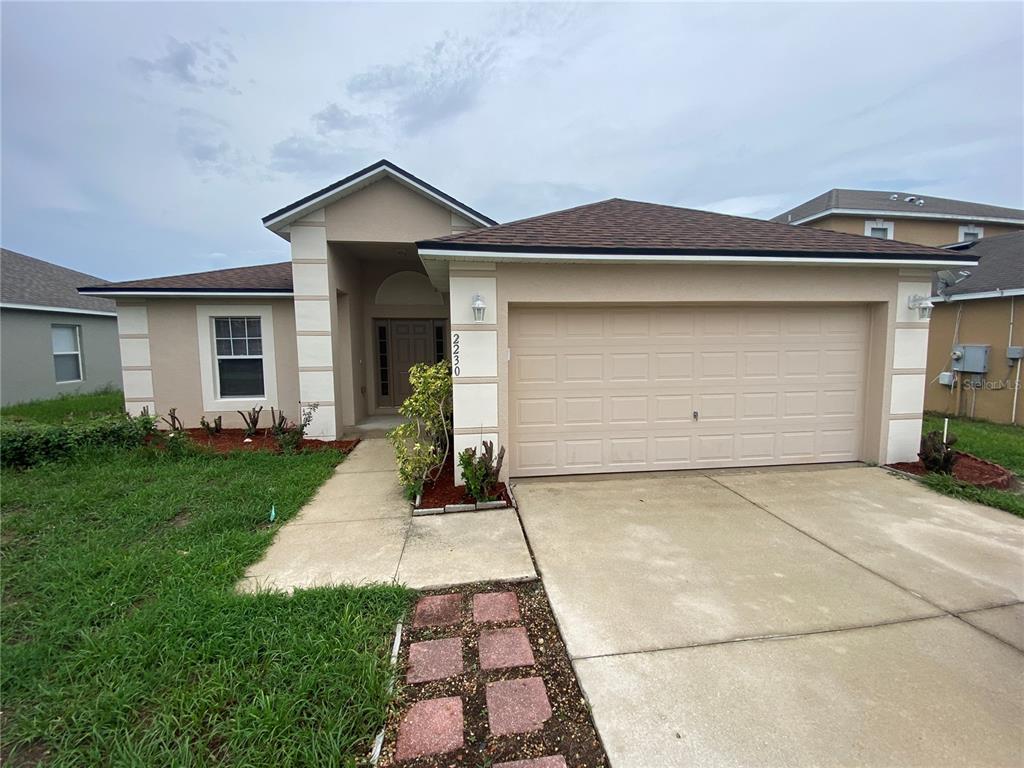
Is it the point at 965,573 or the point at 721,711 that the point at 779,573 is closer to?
the point at 965,573

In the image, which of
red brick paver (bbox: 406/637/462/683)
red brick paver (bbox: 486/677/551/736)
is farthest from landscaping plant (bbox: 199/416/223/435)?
red brick paver (bbox: 486/677/551/736)

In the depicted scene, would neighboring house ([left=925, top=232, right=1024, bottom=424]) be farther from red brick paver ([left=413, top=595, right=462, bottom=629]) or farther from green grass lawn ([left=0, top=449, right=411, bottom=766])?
green grass lawn ([left=0, top=449, right=411, bottom=766])

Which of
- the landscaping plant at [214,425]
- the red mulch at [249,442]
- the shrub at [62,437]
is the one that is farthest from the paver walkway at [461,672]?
the landscaping plant at [214,425]

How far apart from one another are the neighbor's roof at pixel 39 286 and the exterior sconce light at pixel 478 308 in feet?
47.1

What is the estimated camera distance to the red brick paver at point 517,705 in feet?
6.63

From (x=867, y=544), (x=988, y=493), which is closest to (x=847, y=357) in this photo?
(x=988, y=493)

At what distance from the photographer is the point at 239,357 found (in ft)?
29.3

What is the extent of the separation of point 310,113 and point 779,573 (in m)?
12.0

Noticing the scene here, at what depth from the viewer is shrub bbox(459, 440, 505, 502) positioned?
4.86 meters

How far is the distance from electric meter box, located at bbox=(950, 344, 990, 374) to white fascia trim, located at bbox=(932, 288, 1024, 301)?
44.9 inches

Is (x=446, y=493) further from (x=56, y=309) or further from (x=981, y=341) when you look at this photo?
(x=56, y=309)

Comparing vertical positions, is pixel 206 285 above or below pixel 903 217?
below

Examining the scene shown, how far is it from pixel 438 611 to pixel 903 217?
78.4ft

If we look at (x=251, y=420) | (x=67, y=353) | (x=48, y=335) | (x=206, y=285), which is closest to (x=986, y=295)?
(x=251, y=420)
